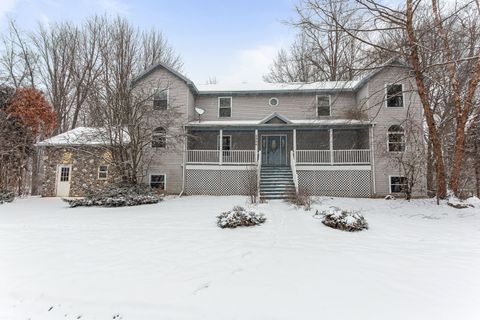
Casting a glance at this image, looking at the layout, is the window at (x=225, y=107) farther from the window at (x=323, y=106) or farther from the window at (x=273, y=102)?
the window at (x=323, y=106)

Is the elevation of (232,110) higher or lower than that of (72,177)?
higher

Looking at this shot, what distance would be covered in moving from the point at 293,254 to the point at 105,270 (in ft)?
12.1

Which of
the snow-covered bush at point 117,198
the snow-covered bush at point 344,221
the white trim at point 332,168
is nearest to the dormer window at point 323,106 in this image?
the white trim at point 332,168

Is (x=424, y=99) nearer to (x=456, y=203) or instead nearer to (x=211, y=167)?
(x=456, y=203)

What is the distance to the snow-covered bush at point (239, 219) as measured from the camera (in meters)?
7.36

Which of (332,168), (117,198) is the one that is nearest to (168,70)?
(117,198)

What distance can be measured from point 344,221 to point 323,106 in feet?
34.4

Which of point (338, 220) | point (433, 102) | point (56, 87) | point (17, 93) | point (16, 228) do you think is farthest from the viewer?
point (56, 87)

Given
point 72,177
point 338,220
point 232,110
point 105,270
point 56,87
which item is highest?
point 56,87

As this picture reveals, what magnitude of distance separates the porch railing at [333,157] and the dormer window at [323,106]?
2541 mm

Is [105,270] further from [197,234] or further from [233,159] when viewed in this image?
[233,159]

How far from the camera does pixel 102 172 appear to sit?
50.7ft

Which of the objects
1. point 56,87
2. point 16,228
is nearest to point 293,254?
point 16,228

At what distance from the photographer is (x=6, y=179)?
16.6m
